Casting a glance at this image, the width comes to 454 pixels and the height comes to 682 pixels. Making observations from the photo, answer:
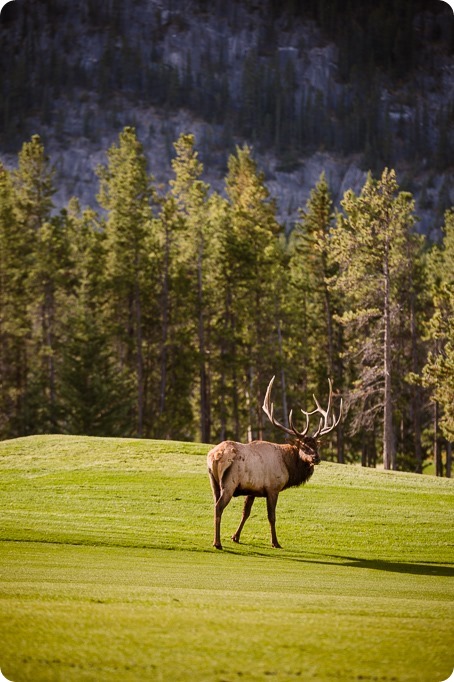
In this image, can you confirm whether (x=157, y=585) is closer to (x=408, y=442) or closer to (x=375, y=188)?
(x=375, y=188)

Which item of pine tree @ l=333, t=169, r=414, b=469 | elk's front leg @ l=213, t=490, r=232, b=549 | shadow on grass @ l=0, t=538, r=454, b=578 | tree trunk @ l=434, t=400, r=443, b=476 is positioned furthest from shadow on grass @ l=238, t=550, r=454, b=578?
tree trunk @ l=434, t=400, r=443, b=476

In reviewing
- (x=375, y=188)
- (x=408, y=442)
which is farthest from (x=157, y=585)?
(x=408, y=442)

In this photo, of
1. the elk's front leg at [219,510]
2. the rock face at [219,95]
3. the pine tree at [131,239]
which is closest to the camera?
the rock face at [219,95]

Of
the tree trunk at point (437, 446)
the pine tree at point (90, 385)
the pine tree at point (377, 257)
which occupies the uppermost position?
the pine tree at point (377, 257)

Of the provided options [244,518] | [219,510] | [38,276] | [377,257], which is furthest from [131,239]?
[219,510]

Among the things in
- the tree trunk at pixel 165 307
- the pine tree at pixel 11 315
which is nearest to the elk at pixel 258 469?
the pine tree at pixel 11 315

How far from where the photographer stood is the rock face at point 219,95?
10445 millimetres

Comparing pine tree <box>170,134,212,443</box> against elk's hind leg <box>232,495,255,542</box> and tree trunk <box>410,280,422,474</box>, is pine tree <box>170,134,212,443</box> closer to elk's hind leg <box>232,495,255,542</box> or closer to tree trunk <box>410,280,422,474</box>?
tree trunk <box>410,280,422,474</box>

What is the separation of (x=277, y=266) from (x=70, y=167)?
96317 millimetres

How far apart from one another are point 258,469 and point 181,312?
35.2m

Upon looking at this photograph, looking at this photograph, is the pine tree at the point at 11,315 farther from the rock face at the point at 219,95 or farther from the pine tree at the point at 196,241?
the pine tree at the point at 196,241

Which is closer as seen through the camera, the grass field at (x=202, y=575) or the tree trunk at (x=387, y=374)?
the grass field at (x=202, y=575)

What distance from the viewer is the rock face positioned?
10445 mm

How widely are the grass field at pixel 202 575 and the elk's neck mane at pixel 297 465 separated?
128 centimetres
